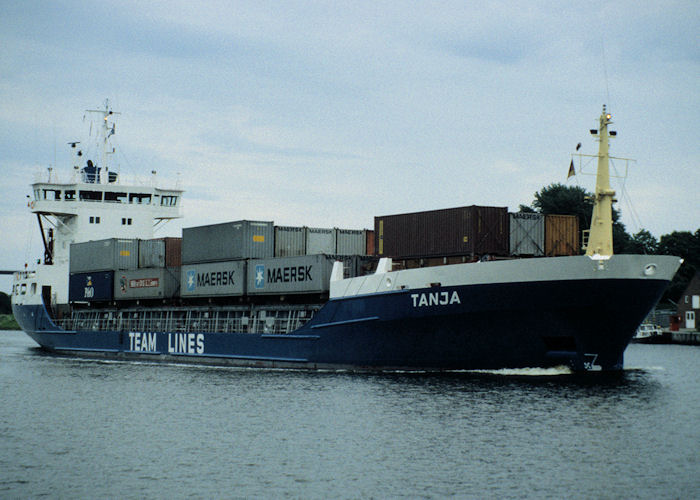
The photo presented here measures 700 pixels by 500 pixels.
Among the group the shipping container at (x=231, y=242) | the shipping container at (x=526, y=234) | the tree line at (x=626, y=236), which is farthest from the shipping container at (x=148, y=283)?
the tree line at (x=626, y=236)

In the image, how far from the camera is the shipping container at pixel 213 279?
35875 millimetres

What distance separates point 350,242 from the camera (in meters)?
35.3

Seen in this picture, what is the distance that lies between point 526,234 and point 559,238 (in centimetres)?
123

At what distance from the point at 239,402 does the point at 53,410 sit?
538cm

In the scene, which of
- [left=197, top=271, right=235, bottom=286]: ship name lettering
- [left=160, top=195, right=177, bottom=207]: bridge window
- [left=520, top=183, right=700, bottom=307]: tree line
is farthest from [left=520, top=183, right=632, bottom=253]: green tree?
[left=197, top=271, right=235, bottom=286]: ship name lettering

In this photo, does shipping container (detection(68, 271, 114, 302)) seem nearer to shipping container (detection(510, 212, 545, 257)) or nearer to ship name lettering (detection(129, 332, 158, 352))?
ship name lettering (detection(129, 332, 158, 352))

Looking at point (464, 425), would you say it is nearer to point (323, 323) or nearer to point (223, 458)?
point (223, 458)

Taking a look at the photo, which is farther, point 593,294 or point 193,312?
point 193,312

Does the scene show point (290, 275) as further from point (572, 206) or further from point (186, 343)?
point (572, 206)

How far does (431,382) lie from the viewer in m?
27.0

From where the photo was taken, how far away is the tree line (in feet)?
259

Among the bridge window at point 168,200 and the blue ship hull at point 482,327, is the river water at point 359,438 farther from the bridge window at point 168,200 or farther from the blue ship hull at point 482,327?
the bridge window at point 168,200

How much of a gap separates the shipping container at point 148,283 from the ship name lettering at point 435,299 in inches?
636

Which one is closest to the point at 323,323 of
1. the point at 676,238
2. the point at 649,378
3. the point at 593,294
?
the point at 593,294
